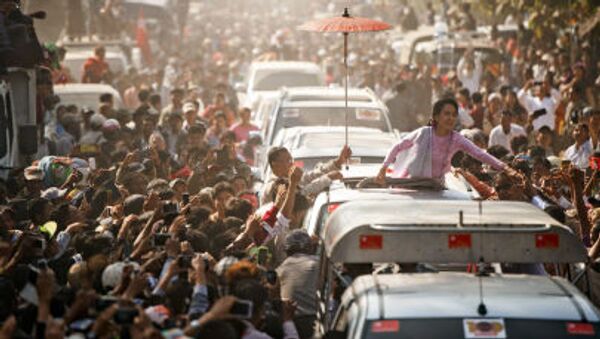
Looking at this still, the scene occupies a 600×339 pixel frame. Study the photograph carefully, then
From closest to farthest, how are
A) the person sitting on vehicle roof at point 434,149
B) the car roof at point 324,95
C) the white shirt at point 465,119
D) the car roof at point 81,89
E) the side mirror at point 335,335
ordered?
the side mirror at point 335,335, the person sitting on vehicle roof at point 434,149, the car roof at point 324,95, the white shirt at point 465,119, the car roof at point 81,89

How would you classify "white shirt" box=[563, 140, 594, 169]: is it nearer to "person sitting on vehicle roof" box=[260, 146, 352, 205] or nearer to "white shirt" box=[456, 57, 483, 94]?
"person sitting on vehicle roof" box=[260, 146, 352, 205]

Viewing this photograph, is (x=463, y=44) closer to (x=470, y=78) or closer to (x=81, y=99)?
(x=470, y=78)

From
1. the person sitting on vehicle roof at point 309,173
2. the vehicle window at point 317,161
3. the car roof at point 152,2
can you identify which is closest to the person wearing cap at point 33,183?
the person sitting on vehicle roof at point 309,173

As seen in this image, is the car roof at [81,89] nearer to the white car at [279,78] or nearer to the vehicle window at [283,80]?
the white car at [279,78]

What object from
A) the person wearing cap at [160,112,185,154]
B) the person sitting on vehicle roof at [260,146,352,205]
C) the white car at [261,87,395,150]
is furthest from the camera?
the person wearing cap at [160,112,185,154]

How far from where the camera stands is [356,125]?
17.6 metres

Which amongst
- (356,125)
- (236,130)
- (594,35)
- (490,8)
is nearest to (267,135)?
(356,125)

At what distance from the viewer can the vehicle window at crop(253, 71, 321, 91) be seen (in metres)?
26.4

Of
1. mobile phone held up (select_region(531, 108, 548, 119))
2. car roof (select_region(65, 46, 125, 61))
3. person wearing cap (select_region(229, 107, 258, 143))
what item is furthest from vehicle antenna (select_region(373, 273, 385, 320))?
car roof (select_region(65, 46, 125, 61))

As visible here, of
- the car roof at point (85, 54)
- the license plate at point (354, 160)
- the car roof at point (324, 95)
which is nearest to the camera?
the license plate at point (354, 160)

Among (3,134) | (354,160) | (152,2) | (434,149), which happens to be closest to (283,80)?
(3,134)

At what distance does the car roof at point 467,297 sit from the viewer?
7145 mm

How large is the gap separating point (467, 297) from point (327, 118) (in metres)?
10.6

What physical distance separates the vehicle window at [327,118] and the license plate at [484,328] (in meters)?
10.7
